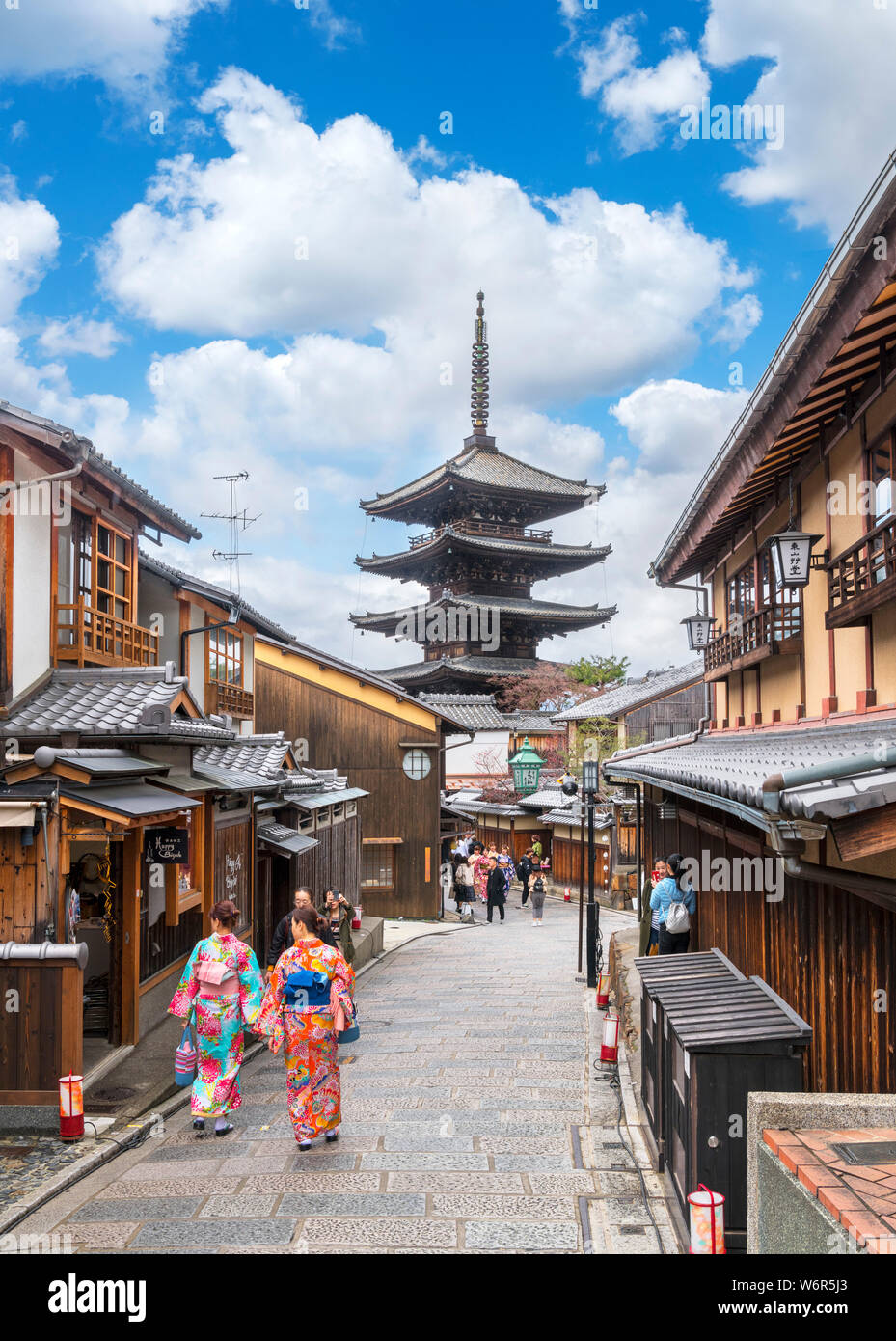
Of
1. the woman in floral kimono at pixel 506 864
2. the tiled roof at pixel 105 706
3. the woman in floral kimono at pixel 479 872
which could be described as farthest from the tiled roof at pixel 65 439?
the woman in floral kimono at pixel 479 872

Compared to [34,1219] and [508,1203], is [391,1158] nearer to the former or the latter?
[508,1203]

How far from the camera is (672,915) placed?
10.7 metres

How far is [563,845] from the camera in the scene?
120 ft

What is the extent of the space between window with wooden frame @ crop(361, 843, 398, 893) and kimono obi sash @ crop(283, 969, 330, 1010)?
2092 cm

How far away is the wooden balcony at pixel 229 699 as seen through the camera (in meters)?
17.5

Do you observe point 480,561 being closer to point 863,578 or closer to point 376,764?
point 376,764

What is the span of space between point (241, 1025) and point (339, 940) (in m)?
6.93

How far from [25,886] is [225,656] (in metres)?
10.4

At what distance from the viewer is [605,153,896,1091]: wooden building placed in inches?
186

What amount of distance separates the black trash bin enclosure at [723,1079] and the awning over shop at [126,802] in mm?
4858

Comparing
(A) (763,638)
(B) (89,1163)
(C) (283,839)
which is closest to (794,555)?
(A) (763,638)

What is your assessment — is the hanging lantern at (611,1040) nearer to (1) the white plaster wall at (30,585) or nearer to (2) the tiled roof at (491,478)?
(1) the white plaster wall at (30,585)

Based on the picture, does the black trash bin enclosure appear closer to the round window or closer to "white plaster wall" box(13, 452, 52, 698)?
"white plaster wall" box(13, 452, 52, 698)

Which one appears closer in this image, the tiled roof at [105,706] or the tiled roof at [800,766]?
the tiled roof at [800,766]
